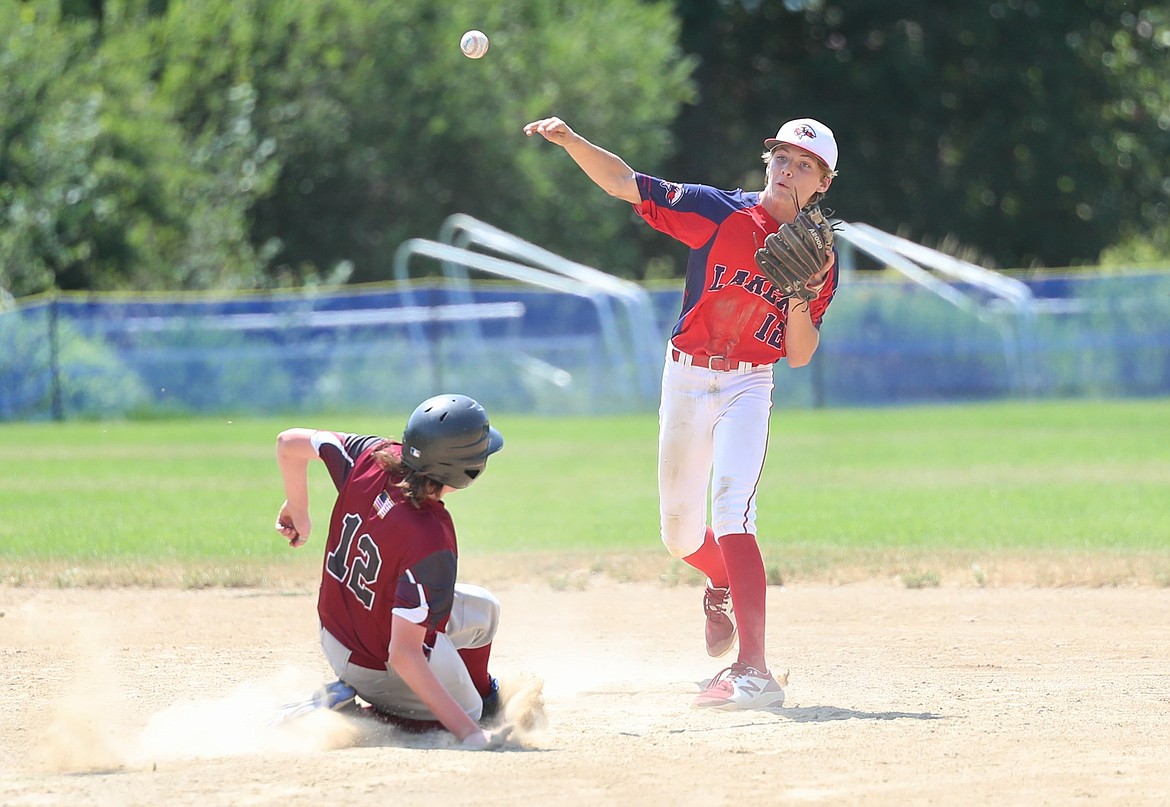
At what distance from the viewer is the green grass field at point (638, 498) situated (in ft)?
29.4

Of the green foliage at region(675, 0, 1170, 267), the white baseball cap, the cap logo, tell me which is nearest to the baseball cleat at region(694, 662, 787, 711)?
the cap logo

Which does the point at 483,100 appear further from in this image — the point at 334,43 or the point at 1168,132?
the point at 1168,132

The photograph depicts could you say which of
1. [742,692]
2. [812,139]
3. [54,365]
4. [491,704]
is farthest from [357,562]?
[54,365]

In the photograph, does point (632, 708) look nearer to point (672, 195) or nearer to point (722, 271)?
point (722, 271)

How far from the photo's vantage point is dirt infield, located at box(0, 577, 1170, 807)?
13.4ft

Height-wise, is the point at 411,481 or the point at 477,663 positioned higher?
the point at 411,481

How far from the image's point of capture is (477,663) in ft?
16.0

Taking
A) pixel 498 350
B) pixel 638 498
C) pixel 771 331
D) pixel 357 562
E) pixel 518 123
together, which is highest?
pixel 518 123

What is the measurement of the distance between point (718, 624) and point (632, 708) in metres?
0.76

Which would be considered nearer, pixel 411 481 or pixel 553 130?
pixel 411 481

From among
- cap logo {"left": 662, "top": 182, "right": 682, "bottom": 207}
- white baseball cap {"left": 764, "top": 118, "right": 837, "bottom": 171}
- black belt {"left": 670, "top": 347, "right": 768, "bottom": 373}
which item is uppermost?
white baseball cap {"left": 764, "top": 118, "right": 837, "bottom": 171}

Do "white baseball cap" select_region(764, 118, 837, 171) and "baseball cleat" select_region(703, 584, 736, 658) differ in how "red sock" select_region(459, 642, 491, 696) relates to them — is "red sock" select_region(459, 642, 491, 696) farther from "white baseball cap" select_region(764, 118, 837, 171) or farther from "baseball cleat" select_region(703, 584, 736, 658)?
"white baseball cap" select_region(764, 118, 837, 171)

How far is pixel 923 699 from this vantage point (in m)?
5.36

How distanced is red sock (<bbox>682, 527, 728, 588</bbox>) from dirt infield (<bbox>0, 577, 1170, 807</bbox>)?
14.6 inches
